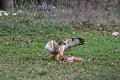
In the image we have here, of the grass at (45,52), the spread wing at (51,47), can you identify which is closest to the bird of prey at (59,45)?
the spread wing at (51,47)

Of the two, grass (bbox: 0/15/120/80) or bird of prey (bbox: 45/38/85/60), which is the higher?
bird of prey (bbox: 45/38/85/60)

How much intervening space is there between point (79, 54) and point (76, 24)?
4.04 m

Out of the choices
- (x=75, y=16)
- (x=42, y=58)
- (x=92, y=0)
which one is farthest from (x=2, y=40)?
(x=92, y=0)

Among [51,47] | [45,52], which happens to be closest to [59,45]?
[51,47]

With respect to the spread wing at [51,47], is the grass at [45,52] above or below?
below

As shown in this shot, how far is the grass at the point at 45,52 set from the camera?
6988mm

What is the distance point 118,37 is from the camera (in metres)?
11.5

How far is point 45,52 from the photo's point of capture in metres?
8.96

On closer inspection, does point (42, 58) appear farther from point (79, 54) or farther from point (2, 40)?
point (2, 40)

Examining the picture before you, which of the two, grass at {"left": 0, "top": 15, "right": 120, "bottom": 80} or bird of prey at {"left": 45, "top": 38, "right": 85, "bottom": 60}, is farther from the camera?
bird of prey at {"left": 45, "top": 38, "right": 85, "bottom": 60}

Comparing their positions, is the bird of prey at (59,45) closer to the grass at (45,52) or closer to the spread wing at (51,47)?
the spread wing at (51,47)

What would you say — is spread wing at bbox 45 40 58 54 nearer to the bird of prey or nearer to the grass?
the bird of prey

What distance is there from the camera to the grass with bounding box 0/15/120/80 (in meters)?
6.99

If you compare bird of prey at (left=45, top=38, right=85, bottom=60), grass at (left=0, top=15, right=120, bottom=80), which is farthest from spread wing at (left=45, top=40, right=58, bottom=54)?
grass at (left=0, top=15, right=120, bottom=80)
